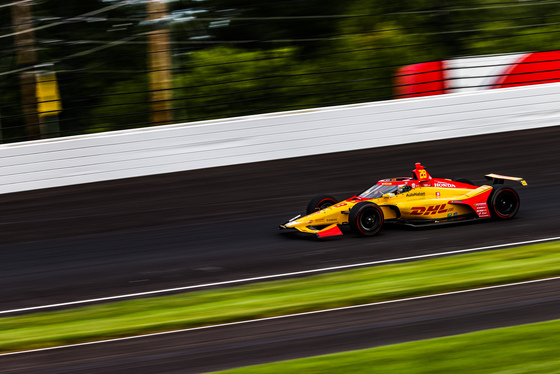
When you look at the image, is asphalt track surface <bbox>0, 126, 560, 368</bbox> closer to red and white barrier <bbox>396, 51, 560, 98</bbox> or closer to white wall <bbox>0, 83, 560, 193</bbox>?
white wall <bbox>0, 83, 560, 193</bbox>

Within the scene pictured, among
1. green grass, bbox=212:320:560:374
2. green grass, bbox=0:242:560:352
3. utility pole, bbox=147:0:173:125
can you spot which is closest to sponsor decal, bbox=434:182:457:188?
green grass, bbox=0:242:560:352

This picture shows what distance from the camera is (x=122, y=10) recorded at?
23.6m

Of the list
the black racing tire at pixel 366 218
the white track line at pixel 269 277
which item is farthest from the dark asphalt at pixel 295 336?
the black racing tire at pixel 366 218

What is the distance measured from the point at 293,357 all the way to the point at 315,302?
1496mm

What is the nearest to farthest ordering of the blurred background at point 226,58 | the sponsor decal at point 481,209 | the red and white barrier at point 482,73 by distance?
the sponsor decal at point 481,209 → the blurred background at point 226,58 → the red and white barrier at point 482,73

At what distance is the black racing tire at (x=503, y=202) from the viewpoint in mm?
10977

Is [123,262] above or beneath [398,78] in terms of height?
beneath

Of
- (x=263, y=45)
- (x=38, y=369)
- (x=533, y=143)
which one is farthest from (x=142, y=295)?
(x=263, y=45)

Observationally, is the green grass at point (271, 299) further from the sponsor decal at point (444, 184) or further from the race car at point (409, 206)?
the sponsor decal at point (444, 184)

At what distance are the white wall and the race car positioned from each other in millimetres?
4409

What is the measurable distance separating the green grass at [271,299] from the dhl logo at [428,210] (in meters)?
1.64

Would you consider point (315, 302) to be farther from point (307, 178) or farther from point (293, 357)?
point (307, 178)

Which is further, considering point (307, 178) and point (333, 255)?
point (307, 178)

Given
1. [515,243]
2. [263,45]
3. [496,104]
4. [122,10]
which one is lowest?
[515,243]
